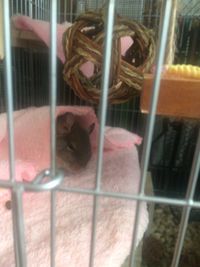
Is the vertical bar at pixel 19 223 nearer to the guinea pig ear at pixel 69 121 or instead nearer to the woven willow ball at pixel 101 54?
the woven willow ball at pixel 101 54

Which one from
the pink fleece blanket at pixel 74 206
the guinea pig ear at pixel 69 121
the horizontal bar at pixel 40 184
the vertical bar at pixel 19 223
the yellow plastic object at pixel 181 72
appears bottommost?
the pink fleece blanket at pixel 74 206

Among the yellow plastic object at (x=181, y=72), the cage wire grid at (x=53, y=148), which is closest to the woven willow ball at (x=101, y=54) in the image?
the yellow plastic object at (x=181, y=72)

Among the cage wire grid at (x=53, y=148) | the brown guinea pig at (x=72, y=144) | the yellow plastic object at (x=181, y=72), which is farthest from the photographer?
the brown guinea pig at (x=72, y=144)

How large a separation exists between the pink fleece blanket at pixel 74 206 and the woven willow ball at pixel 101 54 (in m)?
0.21

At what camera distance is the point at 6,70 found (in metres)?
0.31

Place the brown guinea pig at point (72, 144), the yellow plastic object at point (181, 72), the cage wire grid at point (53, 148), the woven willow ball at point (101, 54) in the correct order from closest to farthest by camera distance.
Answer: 1. the cage wire grid at point (53, 148)
2. the yellow plastic object at point (181, 72)
3. the woven willow ball at point (101, 54)
4. the brown guinea pig at point (72, 144)

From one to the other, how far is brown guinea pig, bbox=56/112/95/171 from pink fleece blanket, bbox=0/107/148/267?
0.03 m

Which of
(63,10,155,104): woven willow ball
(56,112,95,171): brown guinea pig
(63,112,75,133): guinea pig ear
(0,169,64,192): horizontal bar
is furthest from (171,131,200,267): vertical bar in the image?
(63,112,75,133): guinea pig ear

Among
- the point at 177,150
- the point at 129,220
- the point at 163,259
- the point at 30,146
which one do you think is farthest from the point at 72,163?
the point at 177,150

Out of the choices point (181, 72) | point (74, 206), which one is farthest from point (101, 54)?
point (74, 206)

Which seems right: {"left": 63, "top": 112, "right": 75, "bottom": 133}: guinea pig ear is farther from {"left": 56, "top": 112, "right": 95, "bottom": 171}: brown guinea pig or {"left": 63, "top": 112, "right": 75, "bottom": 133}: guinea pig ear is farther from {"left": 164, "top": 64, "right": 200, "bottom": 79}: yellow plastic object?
{"left": 164, "top": 64, "right": 200, "bottom": 79}: yellow plastic object

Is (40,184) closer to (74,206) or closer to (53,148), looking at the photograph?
(53,148)

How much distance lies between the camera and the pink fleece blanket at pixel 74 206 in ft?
1.71

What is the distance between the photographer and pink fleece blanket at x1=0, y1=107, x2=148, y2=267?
521mm
